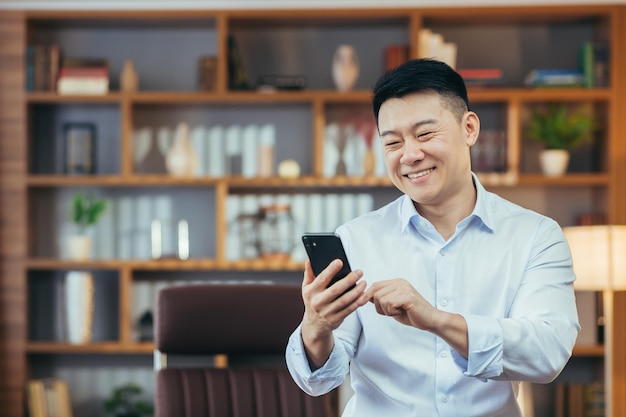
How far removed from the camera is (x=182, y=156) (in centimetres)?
470

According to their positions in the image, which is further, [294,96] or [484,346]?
[294,96]

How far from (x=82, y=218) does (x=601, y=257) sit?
2.49 metres

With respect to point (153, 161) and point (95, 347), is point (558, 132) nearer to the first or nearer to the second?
point (153, 161)

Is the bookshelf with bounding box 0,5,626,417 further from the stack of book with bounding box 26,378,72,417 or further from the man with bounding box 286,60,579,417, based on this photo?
the man with bounding box 286,60,579,417

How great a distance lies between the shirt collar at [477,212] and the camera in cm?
166

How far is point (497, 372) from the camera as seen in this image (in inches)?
57.7

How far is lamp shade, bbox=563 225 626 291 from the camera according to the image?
3748 mm

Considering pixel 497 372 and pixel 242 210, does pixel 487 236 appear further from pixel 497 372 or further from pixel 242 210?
pixel 242 210

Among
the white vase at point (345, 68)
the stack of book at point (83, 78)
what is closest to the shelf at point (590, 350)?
the white vase at point (345, 68)

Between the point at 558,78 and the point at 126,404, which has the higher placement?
the point at 558,78

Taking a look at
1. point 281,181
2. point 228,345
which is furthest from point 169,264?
point 228,345

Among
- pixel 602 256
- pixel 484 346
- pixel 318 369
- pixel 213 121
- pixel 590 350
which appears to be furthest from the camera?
pixel 213 121

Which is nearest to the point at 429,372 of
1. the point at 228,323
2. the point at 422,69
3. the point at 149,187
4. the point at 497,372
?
the point at 497,372

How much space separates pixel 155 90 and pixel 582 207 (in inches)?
90.8
